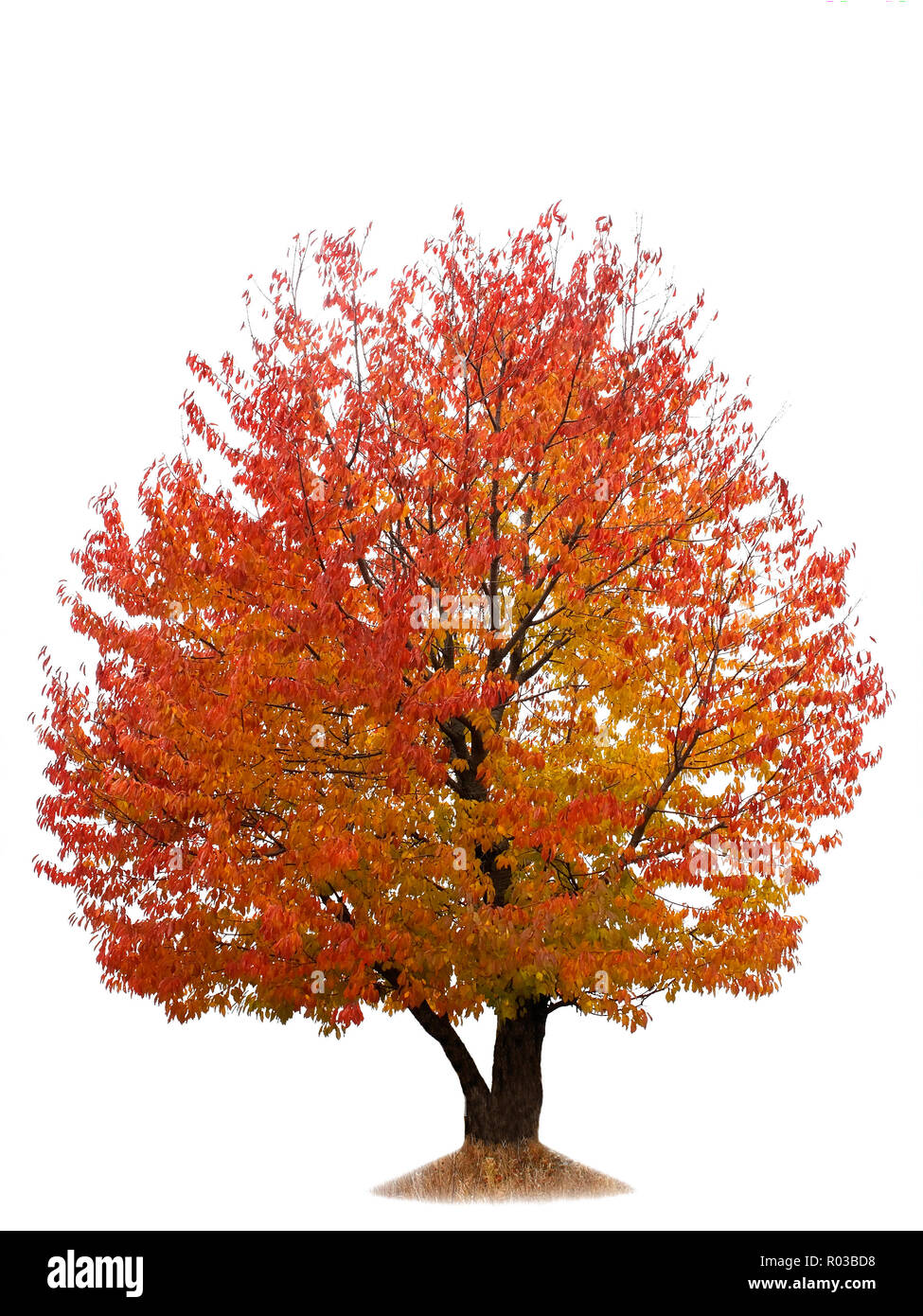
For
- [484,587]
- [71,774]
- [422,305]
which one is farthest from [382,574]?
[71,774]

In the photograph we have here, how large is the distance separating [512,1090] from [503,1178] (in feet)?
3.27

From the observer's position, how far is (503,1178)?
13250mm

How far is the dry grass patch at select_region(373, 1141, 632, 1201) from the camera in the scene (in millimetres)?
13172

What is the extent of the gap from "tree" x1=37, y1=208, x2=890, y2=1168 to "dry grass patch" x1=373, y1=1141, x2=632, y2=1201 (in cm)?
31

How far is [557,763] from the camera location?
13.0m

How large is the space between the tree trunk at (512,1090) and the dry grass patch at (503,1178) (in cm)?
16

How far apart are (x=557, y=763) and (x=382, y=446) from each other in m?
4.05
